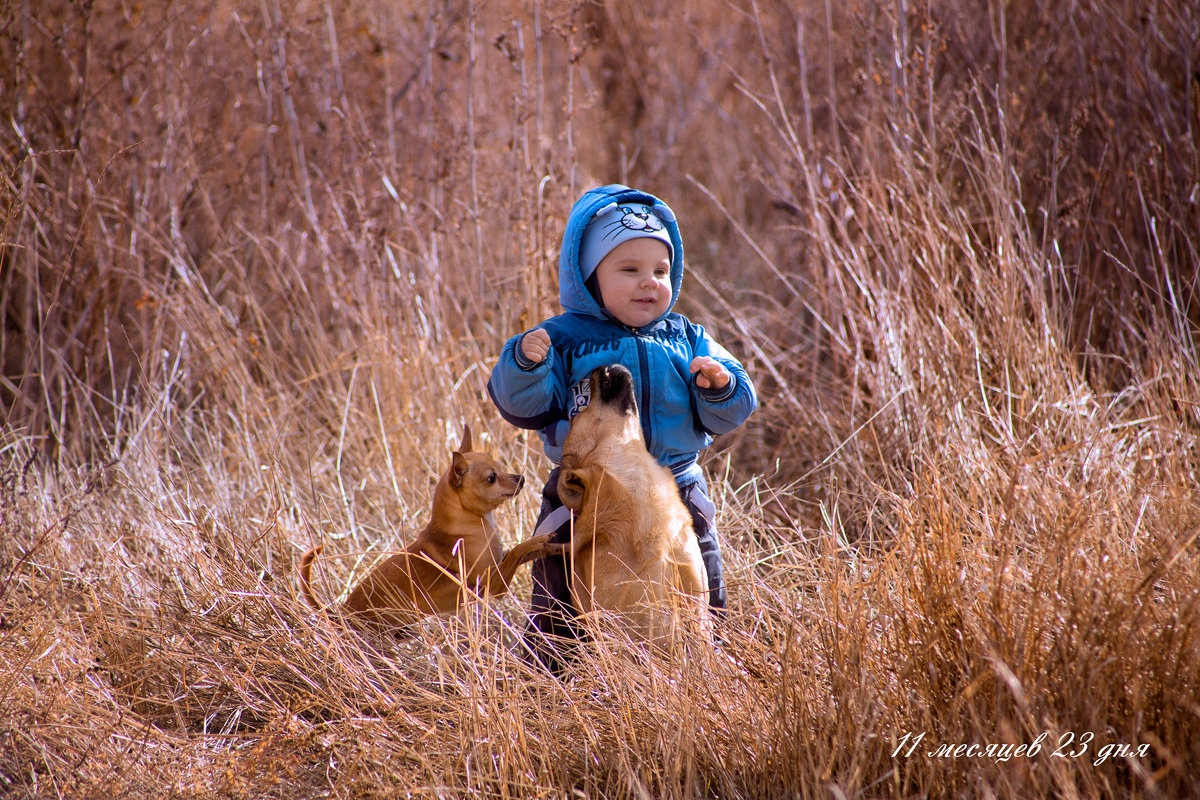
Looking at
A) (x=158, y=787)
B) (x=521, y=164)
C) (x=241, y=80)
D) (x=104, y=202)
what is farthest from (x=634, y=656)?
(x=241, y=80)

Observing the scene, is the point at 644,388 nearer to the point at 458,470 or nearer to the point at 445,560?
the point at 458,470

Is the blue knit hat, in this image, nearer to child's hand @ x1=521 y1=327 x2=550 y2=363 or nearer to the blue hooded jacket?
the blue hooded jacket

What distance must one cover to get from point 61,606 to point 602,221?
2.25m

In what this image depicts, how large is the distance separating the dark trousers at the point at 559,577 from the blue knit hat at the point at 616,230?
0.68m

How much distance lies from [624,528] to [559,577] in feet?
1.25

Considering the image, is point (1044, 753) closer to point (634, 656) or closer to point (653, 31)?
point (634, 656)

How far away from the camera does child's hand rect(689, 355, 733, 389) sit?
255cm

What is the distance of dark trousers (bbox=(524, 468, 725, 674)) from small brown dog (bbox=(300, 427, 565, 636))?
0.46 feet

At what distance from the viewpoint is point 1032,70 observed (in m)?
5.30

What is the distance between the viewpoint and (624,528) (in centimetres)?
243

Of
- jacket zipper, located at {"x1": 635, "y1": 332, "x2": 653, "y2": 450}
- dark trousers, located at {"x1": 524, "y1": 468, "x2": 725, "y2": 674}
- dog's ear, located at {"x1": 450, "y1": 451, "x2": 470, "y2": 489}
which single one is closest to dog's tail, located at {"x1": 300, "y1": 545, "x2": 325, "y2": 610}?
dog's ear, located at {"x1": 450, "y1": 451, "x2": 470, "y2": 489}

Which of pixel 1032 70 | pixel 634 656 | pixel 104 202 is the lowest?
pixel 634 656

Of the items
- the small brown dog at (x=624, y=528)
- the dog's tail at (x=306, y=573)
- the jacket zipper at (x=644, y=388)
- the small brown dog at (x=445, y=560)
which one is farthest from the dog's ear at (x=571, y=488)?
the dog's tail at (x=306, y=573)

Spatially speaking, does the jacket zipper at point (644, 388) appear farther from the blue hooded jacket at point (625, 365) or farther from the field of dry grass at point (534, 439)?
the field of dry grass at point (534, 439)
